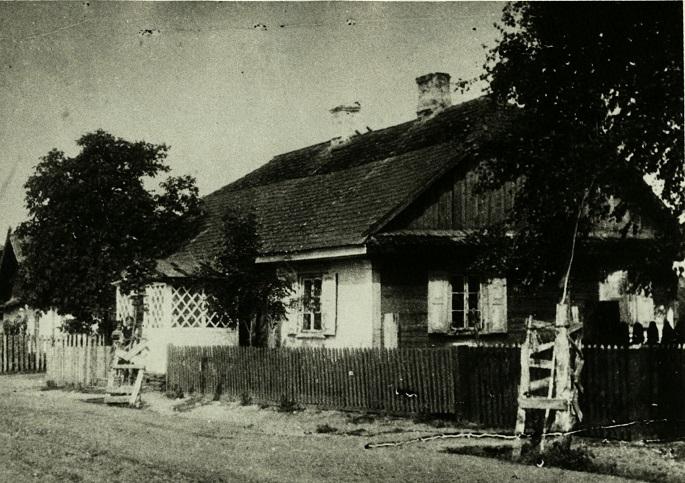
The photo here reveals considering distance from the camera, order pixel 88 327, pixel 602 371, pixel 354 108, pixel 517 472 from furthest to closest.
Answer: pixel 354 108, pixel 88 327, pixel 602 371, pixel 517 472

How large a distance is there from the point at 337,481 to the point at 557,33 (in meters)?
7.82

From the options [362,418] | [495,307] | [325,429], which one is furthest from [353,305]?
[325,429]

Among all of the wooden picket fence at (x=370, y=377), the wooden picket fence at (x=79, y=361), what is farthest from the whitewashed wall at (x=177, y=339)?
the wooden picket fence at (x=370, y=377)

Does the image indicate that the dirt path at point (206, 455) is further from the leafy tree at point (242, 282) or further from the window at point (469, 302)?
the window at point (469, 302)

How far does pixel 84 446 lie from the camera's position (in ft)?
36.2

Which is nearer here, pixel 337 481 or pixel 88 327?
pixel 337 481

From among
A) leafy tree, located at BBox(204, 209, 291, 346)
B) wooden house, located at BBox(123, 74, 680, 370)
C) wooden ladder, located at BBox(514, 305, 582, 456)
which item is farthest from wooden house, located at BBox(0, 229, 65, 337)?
wooden ladder, located at BBox(514, 305, 582, 456)

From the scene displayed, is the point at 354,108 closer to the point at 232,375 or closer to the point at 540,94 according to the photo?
the point at 232,375

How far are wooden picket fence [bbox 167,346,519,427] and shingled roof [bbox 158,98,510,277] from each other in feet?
10.3

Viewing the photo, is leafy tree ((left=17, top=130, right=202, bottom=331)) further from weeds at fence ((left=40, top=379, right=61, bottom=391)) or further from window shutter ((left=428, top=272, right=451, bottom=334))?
window shutter ((left=428, top=272, right=451, bottom=334))

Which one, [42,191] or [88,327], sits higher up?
[42,191]

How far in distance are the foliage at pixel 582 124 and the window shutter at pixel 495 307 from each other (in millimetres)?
5492

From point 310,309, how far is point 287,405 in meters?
4.50

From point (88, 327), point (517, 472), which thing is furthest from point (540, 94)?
point (88, 327)
